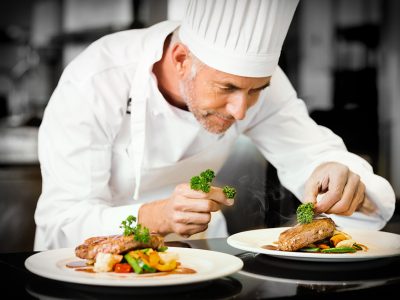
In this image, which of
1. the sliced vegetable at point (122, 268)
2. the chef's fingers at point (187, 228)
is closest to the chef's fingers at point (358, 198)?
the chef's fingers at point (187, 228)

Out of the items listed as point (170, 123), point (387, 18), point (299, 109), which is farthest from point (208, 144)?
point (387, 18)

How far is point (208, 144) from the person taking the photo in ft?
7.73

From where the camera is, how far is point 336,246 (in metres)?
1.51

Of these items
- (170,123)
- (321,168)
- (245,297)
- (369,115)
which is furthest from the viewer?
(369,115)

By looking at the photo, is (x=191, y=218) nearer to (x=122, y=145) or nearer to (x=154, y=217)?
(x=154, y=217)

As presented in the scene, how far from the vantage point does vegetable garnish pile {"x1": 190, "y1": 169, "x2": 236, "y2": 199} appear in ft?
4.77

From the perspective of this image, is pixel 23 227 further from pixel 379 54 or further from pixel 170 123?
pixel 379 54

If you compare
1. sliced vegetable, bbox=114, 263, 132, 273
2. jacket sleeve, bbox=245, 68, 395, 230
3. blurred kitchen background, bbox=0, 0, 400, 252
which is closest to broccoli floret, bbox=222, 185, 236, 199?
sliced vegetable, bbox=114, 263, 132, 273

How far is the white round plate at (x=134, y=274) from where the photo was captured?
1076mm

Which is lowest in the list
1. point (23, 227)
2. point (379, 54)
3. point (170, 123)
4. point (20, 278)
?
point (23, 227)

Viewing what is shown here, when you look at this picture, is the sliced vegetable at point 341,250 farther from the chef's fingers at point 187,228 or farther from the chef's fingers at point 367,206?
the chef's fingers at point 367,206

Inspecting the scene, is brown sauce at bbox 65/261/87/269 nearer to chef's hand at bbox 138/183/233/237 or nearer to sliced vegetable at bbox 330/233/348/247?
chef's hand at bbox 138/183/233/237

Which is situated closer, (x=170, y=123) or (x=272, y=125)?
(x=170, y=123)

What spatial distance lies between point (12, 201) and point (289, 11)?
1.23m
